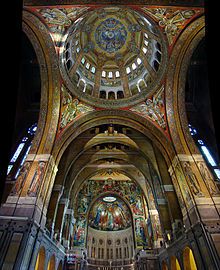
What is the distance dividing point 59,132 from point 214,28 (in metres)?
10.3

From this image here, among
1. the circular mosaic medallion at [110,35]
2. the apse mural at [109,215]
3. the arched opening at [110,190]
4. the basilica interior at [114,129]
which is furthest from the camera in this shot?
the apse mural at [109,215]

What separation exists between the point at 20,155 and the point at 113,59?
1055 cm

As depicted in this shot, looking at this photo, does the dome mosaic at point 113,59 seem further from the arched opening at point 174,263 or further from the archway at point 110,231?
the archway at point 110,231

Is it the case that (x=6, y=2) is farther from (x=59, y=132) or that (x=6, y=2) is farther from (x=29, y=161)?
(x=59, y=132)

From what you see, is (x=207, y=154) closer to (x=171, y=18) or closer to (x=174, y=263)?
(x=174, y=263)

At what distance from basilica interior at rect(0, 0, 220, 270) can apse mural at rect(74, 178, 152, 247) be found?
0.17 meters

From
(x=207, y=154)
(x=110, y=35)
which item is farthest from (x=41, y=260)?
(x=110, y=35)

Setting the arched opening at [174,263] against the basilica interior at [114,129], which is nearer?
the basilica interior at [114,129]

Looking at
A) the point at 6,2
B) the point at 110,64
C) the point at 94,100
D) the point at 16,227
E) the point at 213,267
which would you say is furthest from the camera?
the point at 110,64

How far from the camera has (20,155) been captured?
1326 centimetres

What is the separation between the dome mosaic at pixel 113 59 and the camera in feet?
42.0

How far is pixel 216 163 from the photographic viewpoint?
12633mm

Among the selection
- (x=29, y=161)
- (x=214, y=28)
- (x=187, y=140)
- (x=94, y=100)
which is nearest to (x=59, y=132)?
(x=29, y=161)

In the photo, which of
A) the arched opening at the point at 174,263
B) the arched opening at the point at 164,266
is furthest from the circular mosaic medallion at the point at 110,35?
the arched opening at the point at 164,266
